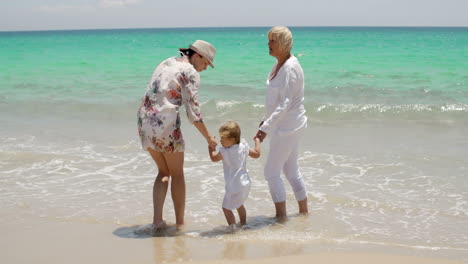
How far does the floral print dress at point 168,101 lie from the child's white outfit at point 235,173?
42 cm

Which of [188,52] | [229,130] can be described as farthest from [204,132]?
[188,52]

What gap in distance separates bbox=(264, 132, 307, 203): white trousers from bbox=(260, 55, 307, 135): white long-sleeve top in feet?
0.33

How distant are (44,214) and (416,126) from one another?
7.03m

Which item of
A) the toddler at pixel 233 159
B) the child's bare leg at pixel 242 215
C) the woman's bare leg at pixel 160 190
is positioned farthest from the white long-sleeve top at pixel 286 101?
the woman's bare leg at pixel 160 190

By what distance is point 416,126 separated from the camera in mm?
10219

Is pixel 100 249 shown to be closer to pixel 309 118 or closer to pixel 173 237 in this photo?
pixel 173 237

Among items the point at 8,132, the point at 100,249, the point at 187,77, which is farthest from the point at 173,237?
the point at 8,132

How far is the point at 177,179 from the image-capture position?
4.97 metres

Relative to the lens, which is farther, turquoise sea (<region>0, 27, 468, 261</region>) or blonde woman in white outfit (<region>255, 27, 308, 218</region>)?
turquoise sea (<region>0, 27, 468, 261</region>)

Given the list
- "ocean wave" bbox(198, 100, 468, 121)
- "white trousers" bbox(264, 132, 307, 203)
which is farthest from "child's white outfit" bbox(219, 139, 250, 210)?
"ocean wave" bbox(198, 100, 468, 121)

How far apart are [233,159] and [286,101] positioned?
674 millimetres

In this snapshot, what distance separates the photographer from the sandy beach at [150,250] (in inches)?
168

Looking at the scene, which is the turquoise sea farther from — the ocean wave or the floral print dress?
the floral print dress

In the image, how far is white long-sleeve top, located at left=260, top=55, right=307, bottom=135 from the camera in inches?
191
